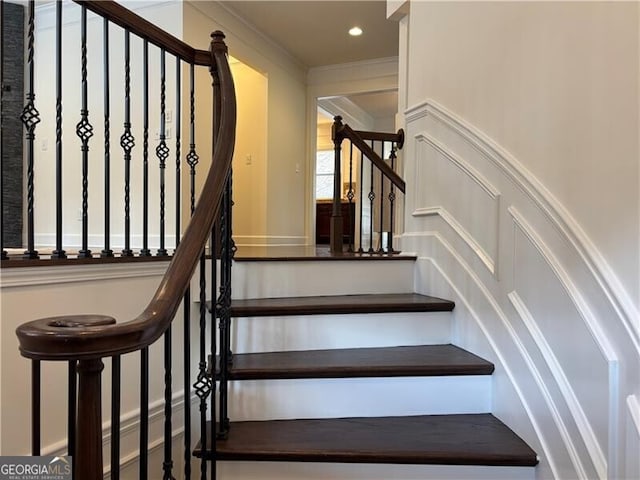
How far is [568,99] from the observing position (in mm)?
1390

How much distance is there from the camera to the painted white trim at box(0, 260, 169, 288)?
1302mm

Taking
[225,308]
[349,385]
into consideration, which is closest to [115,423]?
[225,308]

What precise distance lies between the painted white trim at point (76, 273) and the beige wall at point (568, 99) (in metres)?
1.48

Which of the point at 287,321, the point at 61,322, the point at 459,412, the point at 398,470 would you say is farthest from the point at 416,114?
the point at 61,322

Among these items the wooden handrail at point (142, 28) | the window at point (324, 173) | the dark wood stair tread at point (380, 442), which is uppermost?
the window at point (324, 173)

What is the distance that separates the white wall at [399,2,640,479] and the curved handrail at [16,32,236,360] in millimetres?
1055

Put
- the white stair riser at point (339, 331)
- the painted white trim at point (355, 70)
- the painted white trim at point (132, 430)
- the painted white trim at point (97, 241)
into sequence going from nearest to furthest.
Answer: the painted white trim at point (132, 430) < the white stair riser at point (339, 331) < the painted white trim at point (97, 241) < the painted white trim at point (355, 70)

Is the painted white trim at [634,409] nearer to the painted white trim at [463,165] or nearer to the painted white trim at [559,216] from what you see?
the painted white trim at [559,216]

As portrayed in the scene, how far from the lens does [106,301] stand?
160 centimetres

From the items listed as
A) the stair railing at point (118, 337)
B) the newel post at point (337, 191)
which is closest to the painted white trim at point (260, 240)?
the newel post at point (337, 191)

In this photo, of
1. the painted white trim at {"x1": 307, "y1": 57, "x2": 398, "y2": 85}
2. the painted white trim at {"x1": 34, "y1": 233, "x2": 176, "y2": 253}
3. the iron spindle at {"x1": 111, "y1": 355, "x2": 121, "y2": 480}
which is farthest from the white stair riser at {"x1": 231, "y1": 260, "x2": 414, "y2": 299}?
the painted white trim at {"x1": 307, "y1": 57, "x2": 398, "y2": 85}

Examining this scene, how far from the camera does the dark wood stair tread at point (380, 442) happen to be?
4.59 ft

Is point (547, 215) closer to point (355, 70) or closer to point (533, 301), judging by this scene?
point (533, 301)

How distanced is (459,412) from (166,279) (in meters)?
1.25
